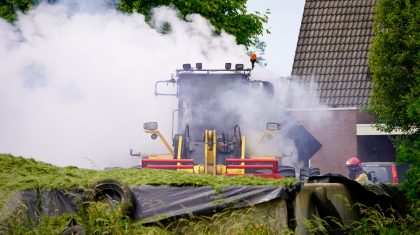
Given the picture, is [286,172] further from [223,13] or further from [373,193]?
[223,13]

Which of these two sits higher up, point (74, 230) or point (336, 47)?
point (336, 47)

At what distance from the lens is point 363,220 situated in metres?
11.5

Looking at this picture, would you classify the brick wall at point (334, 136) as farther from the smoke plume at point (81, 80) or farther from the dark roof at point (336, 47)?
the smoke plume at point (81, 80)

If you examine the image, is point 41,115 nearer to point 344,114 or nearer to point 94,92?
point 94,92

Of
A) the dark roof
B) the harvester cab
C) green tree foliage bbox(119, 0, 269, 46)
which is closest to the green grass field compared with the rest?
the harvester cab

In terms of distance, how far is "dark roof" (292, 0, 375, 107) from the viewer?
34500 mm

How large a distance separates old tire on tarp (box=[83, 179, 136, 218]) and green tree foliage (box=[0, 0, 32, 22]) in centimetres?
1594

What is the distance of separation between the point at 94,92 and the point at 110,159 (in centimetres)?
187

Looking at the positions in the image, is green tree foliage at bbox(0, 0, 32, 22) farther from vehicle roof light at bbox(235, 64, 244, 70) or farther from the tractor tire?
the tractor tire

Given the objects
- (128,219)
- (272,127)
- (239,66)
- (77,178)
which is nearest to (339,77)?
(239,66)

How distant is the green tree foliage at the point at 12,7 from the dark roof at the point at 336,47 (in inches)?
441

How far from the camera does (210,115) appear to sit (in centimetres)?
1883

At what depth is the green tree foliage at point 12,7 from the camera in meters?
27.0

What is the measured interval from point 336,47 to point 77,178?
79.9 ft
